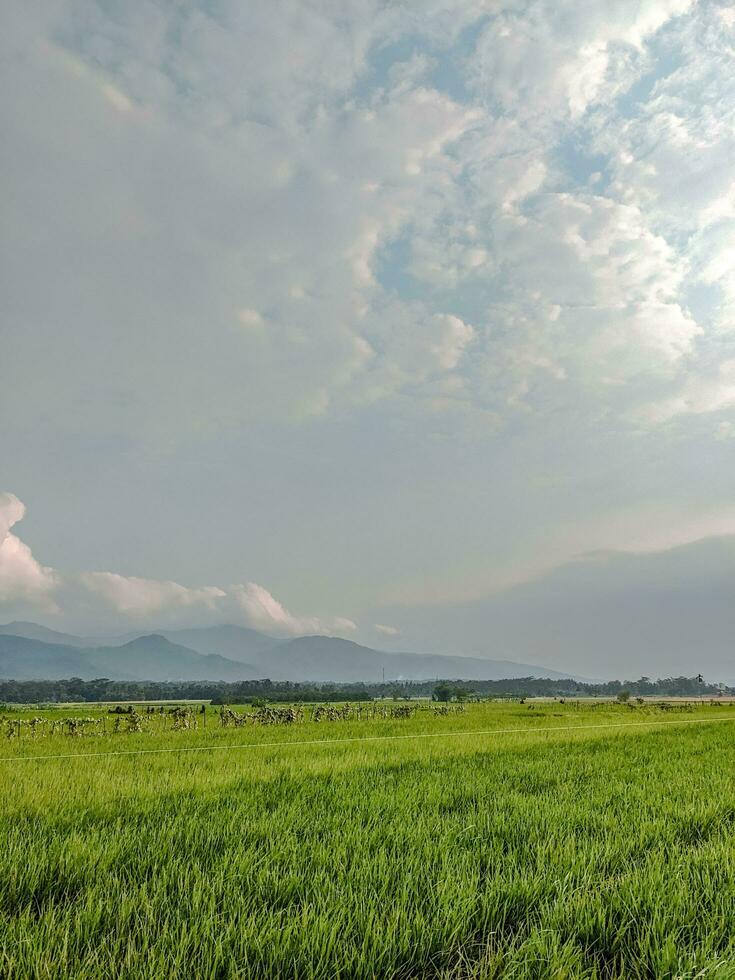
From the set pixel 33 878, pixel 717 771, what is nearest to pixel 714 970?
pixel 33 878

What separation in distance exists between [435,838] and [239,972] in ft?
9.09

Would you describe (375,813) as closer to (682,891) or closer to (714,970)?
(682,891)

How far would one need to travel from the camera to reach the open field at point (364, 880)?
2883mm

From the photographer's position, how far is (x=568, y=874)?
3.92 meters

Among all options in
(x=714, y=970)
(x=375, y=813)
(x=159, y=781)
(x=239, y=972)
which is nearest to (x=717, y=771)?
(x=375, y=813)

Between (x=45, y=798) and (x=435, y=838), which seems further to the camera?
(x=45, y=798)

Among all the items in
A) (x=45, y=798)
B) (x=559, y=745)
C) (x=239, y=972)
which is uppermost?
(x=239, y=972)

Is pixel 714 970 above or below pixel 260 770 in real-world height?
above

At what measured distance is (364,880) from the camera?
12.5ft

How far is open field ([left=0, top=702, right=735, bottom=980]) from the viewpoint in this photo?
288 centimetres

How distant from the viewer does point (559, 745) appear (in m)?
14.8

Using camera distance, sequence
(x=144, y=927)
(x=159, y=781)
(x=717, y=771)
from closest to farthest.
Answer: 1. (x=144, y=927)
2. (x=159, y=781)
3. (x=717, y=771)

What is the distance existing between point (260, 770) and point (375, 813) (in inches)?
165

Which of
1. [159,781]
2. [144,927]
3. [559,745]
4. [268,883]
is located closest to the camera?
[144,927]
